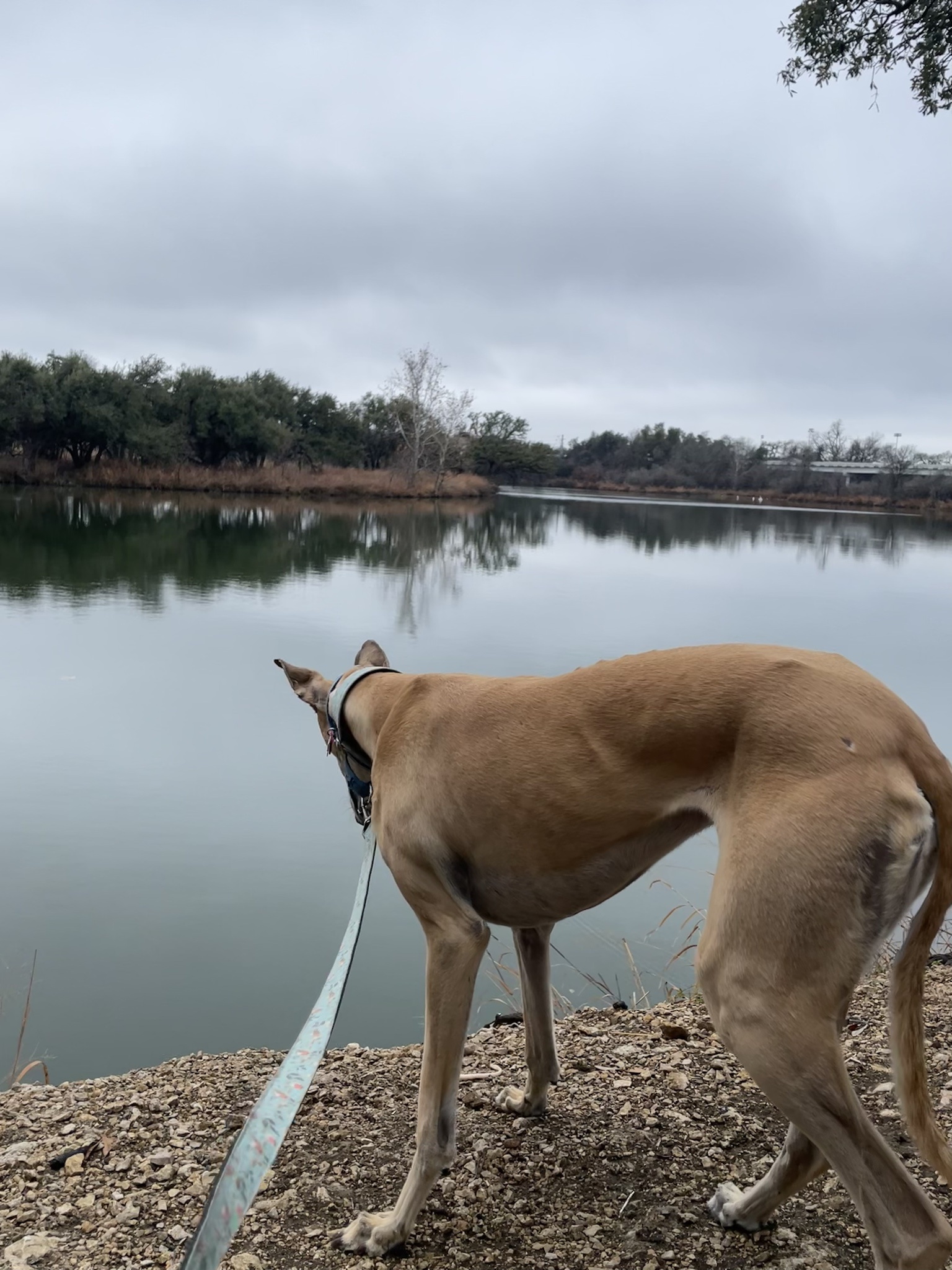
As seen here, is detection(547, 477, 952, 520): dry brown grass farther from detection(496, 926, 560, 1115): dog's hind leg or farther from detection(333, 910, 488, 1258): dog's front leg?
detection(333, 910, 488, 1258): dog's front leg

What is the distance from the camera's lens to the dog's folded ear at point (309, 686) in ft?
12.4

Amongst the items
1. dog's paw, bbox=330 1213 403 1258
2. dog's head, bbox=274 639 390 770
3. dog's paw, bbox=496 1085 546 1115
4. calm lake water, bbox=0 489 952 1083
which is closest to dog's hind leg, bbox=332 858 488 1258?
dog's paw, bbox=330 1213 403 1258

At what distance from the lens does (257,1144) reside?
219 centimetres

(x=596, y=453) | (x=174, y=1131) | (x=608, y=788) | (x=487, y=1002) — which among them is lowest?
(x=487, y=1002)

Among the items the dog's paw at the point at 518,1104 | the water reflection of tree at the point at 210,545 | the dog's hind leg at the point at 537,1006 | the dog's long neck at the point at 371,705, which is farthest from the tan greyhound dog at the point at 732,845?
the water reflection of tree at the point at 210,545

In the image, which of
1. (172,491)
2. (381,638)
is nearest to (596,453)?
(172,491)

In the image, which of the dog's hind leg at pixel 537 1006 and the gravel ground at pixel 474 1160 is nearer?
the gravel ground at pixel 474 1160

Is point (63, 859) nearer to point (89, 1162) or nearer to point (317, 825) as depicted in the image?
point (317, 825)

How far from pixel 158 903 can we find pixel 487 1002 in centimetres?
257

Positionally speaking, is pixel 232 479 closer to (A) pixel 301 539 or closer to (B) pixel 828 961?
(A) pixel 301 539

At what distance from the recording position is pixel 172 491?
48.6 m

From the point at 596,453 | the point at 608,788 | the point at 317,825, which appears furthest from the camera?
the point at 596,453

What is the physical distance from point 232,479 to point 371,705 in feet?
167

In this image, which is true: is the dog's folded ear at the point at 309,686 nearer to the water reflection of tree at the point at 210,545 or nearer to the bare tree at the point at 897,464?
the water reflection of tree at the point at 210,545
